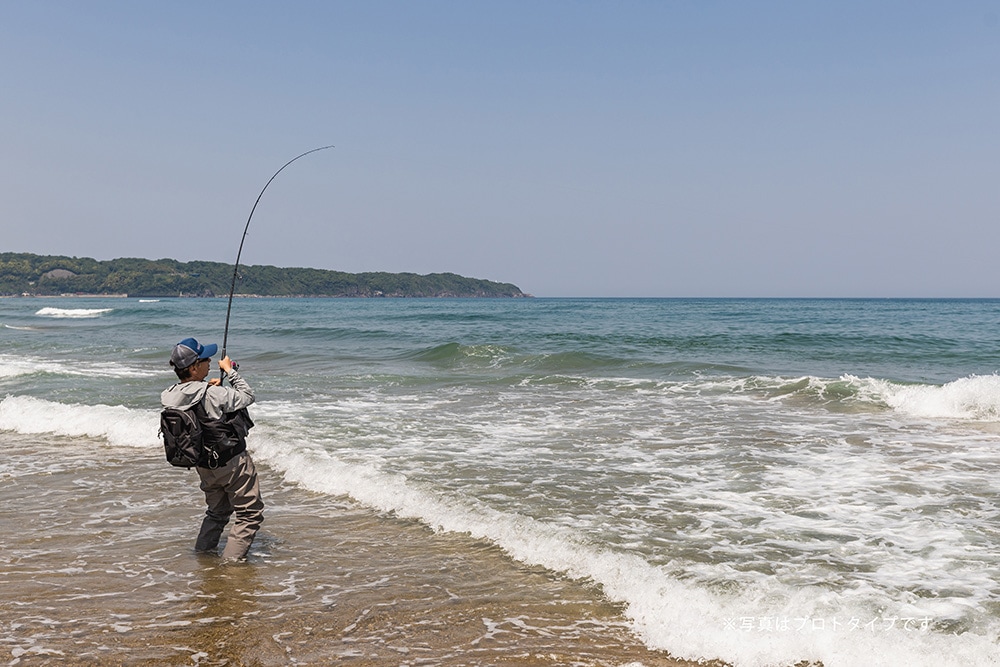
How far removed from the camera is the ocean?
399 cm

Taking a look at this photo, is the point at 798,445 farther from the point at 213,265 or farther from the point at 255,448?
the point at 213,265

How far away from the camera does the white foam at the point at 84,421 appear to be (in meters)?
9.97

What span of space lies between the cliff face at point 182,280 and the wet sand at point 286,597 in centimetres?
11892

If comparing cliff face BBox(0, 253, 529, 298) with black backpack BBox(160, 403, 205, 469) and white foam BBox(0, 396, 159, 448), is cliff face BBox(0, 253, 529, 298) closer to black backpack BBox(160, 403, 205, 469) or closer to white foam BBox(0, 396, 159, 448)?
white foam BBox(0, 396, 159, 448)

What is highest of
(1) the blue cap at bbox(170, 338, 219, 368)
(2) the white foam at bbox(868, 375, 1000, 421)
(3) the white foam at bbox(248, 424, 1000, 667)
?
(1) the blue cap at bbox(170, 338, 219, 368)

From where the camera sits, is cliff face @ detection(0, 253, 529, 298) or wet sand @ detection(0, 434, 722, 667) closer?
wet sand @ detection(0, 434, 722, 667)

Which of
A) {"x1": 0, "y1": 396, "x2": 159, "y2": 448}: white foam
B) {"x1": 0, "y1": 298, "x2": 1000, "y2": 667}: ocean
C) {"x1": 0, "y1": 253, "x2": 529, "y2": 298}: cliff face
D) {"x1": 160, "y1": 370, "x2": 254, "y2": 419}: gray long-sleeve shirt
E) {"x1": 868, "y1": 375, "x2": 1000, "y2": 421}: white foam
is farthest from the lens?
{"x1": 0, "y1": 253, "x2": 529, "y2": 298}: cliff face

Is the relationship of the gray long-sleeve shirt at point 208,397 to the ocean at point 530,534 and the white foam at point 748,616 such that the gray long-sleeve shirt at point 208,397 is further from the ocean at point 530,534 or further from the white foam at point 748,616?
the white foam at point 748,616

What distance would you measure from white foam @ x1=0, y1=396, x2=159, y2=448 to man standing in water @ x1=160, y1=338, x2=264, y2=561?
5.03m

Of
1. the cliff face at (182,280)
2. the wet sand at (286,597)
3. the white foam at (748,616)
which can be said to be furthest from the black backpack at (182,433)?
the cliff face at (182,280)

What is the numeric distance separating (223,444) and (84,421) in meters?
7.11

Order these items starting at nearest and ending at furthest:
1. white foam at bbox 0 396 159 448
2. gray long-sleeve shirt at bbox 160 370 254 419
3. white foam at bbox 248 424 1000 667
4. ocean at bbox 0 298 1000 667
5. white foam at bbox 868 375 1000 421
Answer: white foam at bbox 248 424 1000 667, ocean at bbox 0 298 1000 667, gray long-sleeve shirt at bbox 160 370 254 419, white foam at bbox 0 396 159 448, white foam at bbox 868 375 1000 421

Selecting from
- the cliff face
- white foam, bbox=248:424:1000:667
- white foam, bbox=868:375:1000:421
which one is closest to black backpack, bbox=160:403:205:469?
white foam, bbox=248:424:1000:667

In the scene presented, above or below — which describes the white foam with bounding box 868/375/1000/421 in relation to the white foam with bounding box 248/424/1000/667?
above
